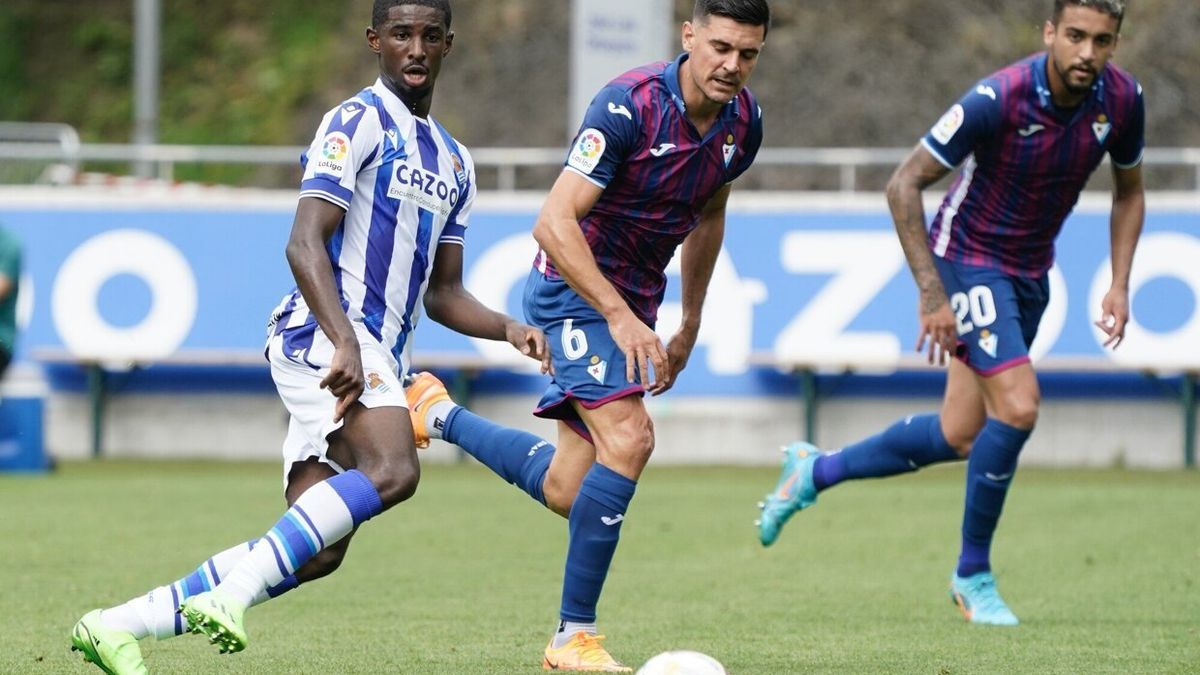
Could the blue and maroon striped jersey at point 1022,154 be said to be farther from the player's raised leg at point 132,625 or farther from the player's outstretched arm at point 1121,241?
the player's raised leg at point 132,625

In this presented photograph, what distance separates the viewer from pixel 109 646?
5094 mm

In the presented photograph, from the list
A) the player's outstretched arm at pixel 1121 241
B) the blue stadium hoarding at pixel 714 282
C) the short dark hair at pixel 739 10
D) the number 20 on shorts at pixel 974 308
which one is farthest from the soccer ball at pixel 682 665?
the blue stadium hoarding at pixel 714 282

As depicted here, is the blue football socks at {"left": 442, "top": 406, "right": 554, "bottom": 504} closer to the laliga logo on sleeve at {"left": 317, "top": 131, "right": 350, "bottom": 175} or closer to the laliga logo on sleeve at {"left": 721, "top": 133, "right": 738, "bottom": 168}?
the laliga logo on sleeve at {"left": 721, "top": 133, "right": 738, "bottom": 168}

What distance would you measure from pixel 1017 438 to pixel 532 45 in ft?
54.2

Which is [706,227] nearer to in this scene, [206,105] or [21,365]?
[21,365]

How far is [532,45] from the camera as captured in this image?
23.4m

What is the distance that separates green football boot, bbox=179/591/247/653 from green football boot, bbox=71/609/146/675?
0.76 ft

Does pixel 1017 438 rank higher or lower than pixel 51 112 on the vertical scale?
higher

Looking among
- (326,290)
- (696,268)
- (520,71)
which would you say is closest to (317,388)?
(326,290)

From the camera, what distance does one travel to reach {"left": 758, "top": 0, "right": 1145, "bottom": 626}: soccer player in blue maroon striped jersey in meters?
7.39

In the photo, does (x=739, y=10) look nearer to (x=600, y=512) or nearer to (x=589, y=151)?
(x=589, y=151)

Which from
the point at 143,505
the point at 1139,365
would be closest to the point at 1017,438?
the point at 143,505

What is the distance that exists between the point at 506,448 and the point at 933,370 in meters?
8.85

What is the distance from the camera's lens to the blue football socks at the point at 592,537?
604cm
